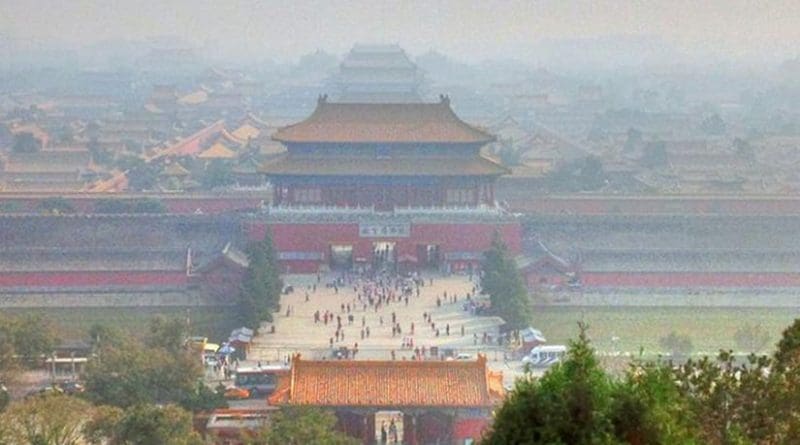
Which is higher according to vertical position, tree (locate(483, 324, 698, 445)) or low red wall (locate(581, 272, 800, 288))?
low red wall (locate(581, 272, 800, 288))

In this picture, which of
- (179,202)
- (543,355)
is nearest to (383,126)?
(179,202)

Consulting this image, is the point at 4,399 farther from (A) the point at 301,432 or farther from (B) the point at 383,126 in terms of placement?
(B) the point at 383,126

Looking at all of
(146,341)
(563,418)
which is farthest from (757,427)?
(146,341)

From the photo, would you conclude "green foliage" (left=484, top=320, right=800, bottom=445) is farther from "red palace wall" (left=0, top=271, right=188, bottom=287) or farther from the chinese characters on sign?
the chinese characters on sign

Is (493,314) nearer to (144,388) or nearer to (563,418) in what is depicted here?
(144,388)

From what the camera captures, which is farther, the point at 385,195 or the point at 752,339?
the point at 385,195

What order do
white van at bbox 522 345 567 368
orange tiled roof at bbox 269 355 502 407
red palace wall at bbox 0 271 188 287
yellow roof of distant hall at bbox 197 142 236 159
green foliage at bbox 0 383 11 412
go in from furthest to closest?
yellow roof of distant hall at bbox 197 142 236 159 < red palace wall at bbox 0 271 188 287 < white van at bbox 522 345 567 368 < green foliage at bbox 0 383 11 412 < orange tiled roof at bbox 269 355 502 407

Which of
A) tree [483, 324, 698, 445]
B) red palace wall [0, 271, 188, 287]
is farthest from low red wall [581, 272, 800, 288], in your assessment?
tree [483, 324, 698, 445]
